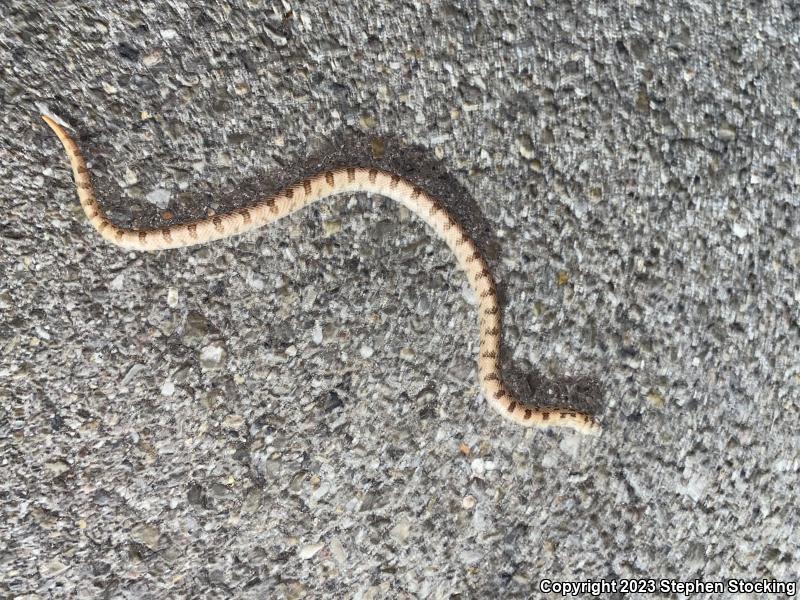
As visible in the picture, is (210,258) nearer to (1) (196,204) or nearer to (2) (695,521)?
(1) (196,204)

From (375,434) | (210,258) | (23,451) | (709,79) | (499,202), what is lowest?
(23,451)

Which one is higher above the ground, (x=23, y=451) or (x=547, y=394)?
(x=547, y=394)

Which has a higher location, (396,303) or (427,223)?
(427,223)

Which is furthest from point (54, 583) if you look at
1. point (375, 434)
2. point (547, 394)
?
point (547, 394)
